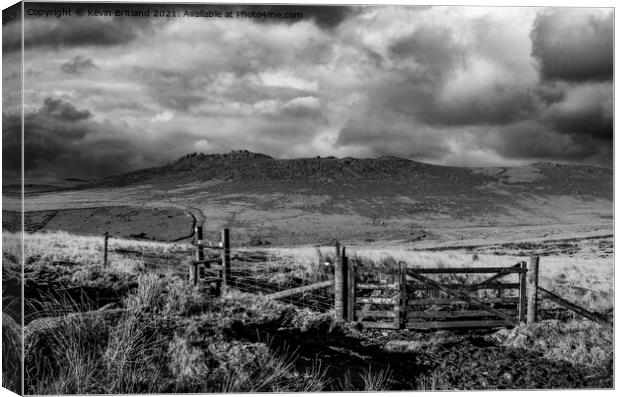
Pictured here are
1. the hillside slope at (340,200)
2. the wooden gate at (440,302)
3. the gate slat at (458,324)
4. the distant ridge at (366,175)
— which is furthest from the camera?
the distant ridge at (366,175)

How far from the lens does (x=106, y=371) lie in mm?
5180

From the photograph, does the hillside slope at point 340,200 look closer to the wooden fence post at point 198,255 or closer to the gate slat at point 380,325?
the wooden fence post at point 198,255

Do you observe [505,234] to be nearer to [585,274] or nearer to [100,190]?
[585,274]

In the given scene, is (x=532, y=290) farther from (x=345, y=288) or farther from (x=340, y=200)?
(x=340, y=200)

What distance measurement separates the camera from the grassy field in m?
5.21

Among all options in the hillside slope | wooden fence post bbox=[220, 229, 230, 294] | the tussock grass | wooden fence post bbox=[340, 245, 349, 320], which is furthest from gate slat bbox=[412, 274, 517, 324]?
the hillside slope

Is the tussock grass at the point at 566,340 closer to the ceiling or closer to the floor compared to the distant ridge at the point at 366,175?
closer to the floor

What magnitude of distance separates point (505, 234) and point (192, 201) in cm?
2214

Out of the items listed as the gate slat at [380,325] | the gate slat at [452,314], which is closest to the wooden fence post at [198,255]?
the gate slat at [380,325]

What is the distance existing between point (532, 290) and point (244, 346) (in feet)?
11.7

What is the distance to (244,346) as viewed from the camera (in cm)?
632

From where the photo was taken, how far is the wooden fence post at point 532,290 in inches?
300

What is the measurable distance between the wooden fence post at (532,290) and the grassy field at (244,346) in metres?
0.13

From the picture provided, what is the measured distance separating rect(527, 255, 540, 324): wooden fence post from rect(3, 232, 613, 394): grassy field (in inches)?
4.9
